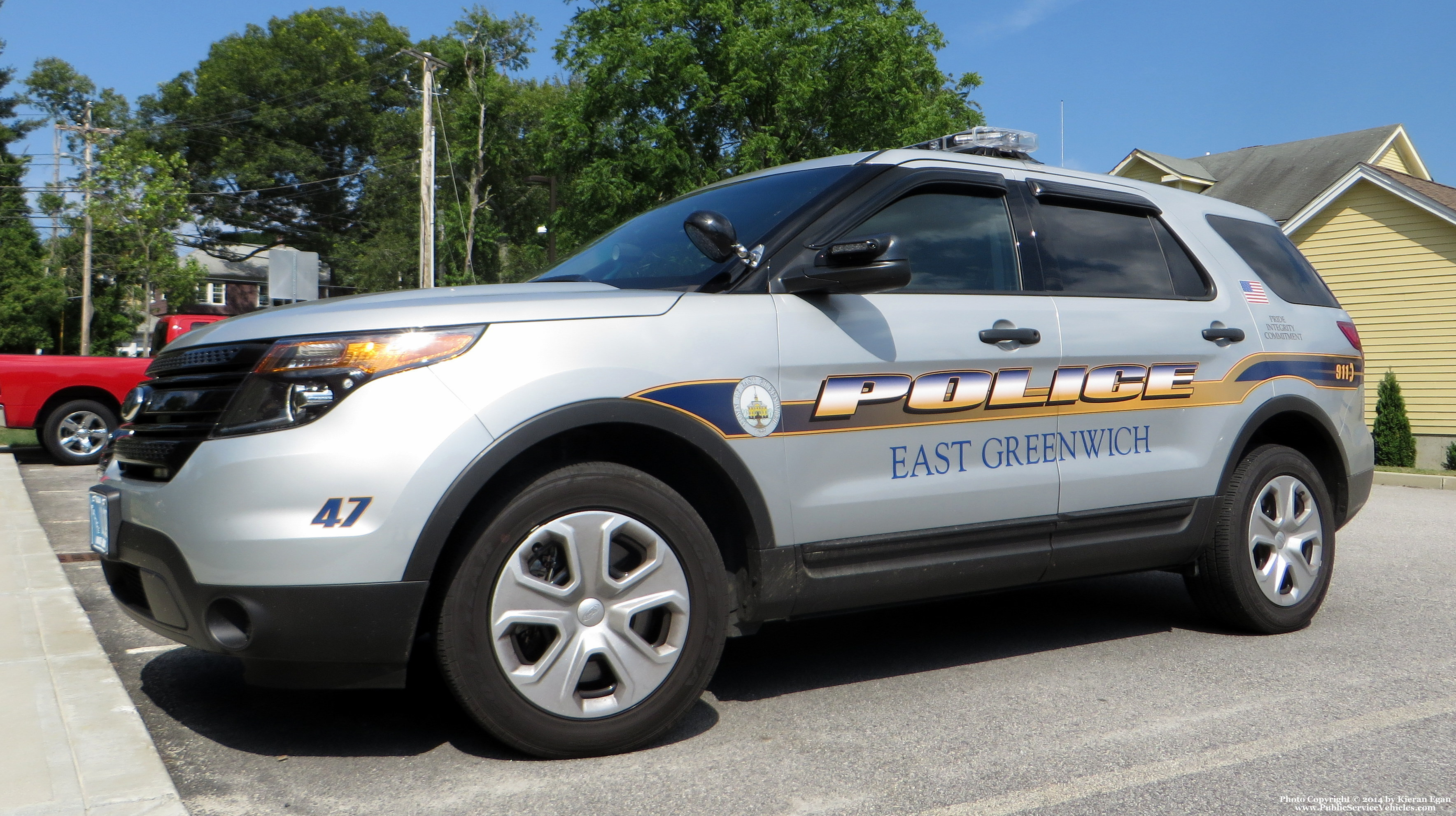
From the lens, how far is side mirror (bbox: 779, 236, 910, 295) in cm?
341

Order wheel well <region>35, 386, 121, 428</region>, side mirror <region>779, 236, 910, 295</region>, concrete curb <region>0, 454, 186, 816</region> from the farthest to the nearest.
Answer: wheel well <region>35, 386, 121, 428</region> < side mirror <region>779, 236, 910, 295</region> < concrete curb <region>0, 454, 186, 816</region>

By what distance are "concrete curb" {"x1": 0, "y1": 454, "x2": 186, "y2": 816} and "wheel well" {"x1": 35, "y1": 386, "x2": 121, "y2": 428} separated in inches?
346

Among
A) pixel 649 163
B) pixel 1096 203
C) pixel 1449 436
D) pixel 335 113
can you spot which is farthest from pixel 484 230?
pixel 1096 203

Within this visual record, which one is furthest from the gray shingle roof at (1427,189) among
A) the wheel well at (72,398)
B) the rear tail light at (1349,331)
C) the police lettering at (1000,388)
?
the wheel well at (72,398)

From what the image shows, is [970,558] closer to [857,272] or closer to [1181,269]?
[857,272]

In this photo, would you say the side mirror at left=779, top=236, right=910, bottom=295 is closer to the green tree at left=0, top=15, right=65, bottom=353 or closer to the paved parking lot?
the paved parking lot

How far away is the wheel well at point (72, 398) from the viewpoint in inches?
496

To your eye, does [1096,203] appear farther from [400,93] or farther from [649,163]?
[400,93]

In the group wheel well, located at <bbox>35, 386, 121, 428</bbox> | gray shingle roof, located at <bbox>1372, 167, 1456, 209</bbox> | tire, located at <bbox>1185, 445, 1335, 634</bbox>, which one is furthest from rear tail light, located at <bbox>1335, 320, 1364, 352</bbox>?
gray shingle roof, located at <bbox>1372, 167, 1456, 209</bbox>

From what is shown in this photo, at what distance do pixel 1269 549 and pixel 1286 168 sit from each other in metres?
34.9

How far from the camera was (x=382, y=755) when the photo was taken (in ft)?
10.6

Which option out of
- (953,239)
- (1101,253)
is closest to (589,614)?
(953,239)

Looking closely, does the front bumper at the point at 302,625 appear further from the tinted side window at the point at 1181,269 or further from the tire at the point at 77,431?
Answer: the tire at the point at 77,431

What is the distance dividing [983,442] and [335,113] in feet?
208
